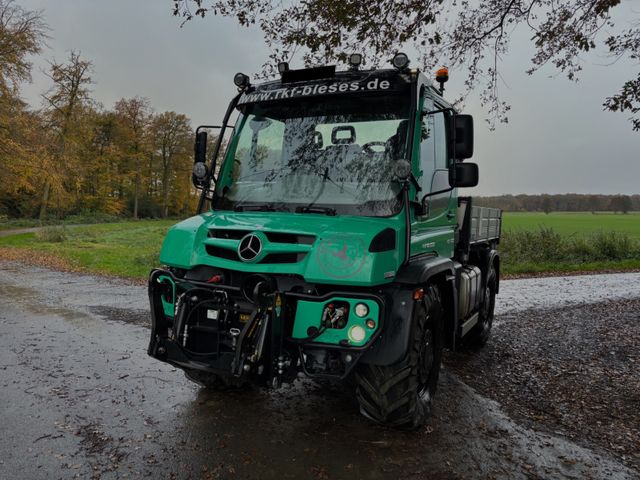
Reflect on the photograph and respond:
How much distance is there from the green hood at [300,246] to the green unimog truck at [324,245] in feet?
0.03

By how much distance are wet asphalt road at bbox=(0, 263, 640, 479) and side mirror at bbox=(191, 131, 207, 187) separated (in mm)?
2078

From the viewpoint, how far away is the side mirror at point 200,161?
15.4ft

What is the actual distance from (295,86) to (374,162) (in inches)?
44.3

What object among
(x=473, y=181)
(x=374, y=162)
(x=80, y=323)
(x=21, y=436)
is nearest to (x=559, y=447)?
(x=473, y=181)

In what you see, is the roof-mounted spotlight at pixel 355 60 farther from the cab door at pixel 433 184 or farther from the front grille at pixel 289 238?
the front grille at pixel 289 238

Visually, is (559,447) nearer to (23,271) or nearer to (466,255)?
(466,255)

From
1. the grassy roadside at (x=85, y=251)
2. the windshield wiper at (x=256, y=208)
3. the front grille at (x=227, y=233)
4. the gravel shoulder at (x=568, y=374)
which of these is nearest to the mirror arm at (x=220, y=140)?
the windshield wiper at (x=256, y=208)

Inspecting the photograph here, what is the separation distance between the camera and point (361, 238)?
352 cm

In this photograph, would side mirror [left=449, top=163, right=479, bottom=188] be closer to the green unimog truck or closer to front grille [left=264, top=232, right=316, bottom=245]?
the green unimog truck

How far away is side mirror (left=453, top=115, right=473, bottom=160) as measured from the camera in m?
4.22

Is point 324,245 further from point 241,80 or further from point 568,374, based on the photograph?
point 568,374

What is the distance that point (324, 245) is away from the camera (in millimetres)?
3533

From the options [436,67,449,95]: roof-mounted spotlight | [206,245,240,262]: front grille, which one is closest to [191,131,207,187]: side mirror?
[206,245,240,262]: front grille

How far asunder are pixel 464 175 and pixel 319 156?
50.6 inches
